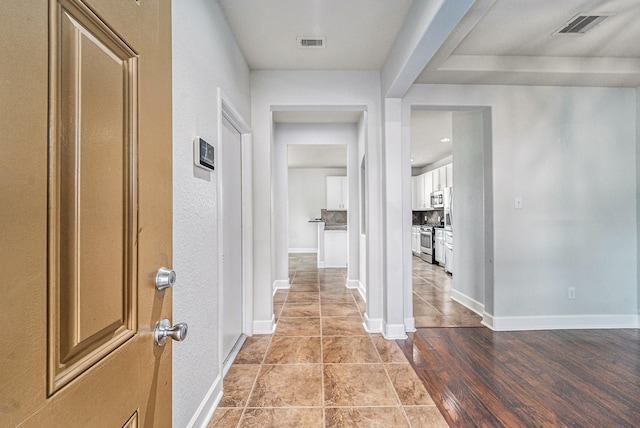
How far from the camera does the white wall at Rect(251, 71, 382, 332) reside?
2.84 meters

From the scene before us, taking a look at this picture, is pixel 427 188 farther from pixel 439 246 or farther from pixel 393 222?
pixel 393 222

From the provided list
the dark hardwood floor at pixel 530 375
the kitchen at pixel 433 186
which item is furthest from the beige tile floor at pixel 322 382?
the kitchen at pixel 433 186

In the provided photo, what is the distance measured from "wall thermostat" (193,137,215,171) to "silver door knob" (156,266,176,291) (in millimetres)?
975

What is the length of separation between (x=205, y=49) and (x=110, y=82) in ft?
4.53

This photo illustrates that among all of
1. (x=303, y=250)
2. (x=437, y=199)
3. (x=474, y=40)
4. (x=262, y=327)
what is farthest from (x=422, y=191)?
(x=262, y=327)

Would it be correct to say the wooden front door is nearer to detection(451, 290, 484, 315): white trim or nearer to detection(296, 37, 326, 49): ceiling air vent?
detection(296, 37, 326, 49): ceiling air vent

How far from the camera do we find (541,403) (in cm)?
177

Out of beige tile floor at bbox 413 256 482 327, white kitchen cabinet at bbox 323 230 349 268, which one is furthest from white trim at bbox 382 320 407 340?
white kitchen cabinet at bbox 323 230 349 268

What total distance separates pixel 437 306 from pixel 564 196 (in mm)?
1827

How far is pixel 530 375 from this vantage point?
2.07 meters

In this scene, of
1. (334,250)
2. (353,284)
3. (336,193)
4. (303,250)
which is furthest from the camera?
(303,250)

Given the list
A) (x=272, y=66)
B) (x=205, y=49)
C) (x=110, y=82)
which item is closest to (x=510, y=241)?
(x=272, y=66)

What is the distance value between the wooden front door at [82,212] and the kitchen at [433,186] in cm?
420

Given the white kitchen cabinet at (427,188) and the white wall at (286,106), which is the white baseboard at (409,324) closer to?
the white wall at (286,106)
